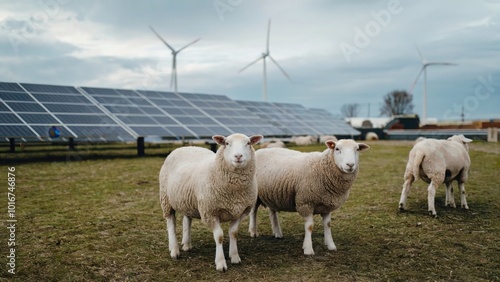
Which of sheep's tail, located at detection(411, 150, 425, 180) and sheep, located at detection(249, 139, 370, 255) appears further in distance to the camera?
sheep's tail, located at detection(411, 150, 425, 180)

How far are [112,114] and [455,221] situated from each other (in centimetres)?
1897

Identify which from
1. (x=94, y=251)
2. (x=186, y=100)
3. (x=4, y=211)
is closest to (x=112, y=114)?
(x=186, y=100)

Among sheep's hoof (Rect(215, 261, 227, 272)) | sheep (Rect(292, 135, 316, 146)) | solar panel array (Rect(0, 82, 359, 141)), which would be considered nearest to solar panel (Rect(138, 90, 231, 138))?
solar panel array (Rect(0, 82, 359, 141))

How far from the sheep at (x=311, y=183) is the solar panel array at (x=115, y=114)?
14.1 meters

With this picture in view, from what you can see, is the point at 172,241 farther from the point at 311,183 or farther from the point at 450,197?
the point at 450,197

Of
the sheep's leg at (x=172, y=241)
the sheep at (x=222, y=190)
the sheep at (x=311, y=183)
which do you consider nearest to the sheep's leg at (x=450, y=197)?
the sheep at (x=311, y=183)

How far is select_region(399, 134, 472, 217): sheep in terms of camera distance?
29.5 ft

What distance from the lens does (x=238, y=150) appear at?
5684 millimetres

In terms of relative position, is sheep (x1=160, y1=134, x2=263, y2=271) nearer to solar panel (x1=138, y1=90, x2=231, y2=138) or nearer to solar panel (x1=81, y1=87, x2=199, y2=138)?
solar panel (x1=81, y1=87, x2=199, y2=138)

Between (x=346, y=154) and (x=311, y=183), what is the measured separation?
2.68ft

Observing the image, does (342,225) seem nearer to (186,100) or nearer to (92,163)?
(92,163)

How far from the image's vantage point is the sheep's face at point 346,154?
6.21 m

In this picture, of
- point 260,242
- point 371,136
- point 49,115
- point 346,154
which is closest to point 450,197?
point 346,154

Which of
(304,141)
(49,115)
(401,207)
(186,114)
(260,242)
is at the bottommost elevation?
(260,242)
